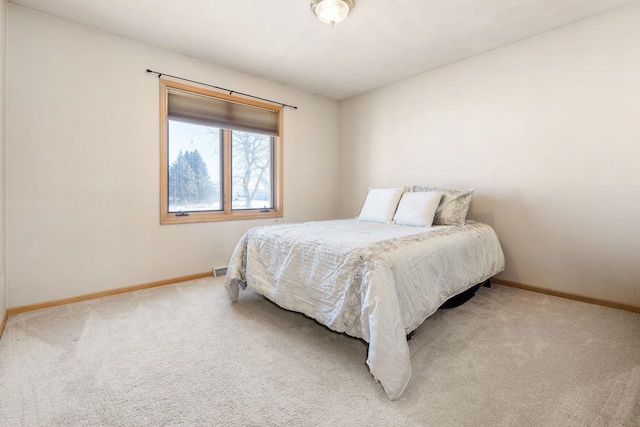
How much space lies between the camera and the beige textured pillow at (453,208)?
9.23 ft

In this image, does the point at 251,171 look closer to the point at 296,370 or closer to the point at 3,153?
the point at 3,153

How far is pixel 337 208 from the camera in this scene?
15.5 feet

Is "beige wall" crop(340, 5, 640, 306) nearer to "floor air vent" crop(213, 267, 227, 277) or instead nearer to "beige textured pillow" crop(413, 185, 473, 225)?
"beige textured pillow" crop(413, 185, 473, 225)

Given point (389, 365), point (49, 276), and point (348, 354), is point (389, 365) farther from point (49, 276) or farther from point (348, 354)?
point (49, 276)

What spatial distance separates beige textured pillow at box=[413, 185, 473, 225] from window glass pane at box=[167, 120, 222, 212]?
2.50m

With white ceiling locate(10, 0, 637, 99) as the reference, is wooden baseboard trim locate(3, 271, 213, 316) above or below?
below

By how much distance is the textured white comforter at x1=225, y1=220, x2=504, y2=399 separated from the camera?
146 centimetres

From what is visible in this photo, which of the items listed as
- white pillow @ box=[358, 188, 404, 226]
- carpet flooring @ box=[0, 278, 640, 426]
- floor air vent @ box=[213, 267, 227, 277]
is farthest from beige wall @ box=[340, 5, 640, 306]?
floor air vent @ box=[213, 267, 227, 277]

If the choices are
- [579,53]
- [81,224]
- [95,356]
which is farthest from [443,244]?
[81,224]

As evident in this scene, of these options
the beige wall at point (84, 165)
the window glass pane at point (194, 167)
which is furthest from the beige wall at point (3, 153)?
the window glass pane at point (194, 167)

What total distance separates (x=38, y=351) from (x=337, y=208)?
3.69 metres

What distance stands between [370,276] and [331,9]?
6.47 feet

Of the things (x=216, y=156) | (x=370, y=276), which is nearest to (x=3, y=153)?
(x=216, y=156)

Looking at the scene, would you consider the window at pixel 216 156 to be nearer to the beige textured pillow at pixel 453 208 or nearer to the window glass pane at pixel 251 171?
the window glass pane at pixel 251 171
